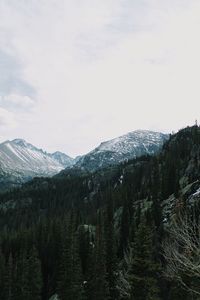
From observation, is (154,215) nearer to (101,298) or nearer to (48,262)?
(48,262)

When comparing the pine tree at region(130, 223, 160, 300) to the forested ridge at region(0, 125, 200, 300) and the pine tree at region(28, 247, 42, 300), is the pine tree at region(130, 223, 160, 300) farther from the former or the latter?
the pine tree at region(28, 247, 42, 300)

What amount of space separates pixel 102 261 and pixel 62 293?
1047 cm

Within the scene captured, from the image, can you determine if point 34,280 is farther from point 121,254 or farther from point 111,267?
point 121,254

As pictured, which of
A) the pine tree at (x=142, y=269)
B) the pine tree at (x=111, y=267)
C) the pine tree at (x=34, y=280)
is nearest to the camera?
the pine tree at (x=142, y=269)

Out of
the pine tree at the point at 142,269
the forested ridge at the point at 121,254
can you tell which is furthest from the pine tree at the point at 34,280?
the pine tree at the point at 142,269

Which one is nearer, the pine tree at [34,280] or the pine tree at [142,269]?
the pine tree at [142,269]

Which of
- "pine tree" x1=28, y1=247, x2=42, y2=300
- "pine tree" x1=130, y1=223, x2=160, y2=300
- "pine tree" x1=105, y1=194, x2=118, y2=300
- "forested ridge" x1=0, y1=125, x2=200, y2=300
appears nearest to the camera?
"pine tree" x1=130, y1=223, x2=160, y2=300

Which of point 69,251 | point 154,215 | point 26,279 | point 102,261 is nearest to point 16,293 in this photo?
point 26,279

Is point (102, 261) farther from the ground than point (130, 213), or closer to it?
closer to it

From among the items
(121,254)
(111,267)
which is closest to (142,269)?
(111,267)

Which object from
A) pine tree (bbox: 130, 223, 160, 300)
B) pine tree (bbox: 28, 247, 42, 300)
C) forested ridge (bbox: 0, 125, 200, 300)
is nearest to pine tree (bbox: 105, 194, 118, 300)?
forested ridge (bbox: 0, 125, 200, 300)

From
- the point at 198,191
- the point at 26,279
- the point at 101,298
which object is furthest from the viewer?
the point at 198,191

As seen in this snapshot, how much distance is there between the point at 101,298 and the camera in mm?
79812

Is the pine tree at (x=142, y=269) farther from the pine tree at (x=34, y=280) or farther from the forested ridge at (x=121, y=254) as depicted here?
the pine tree at (x=34, y=280)
